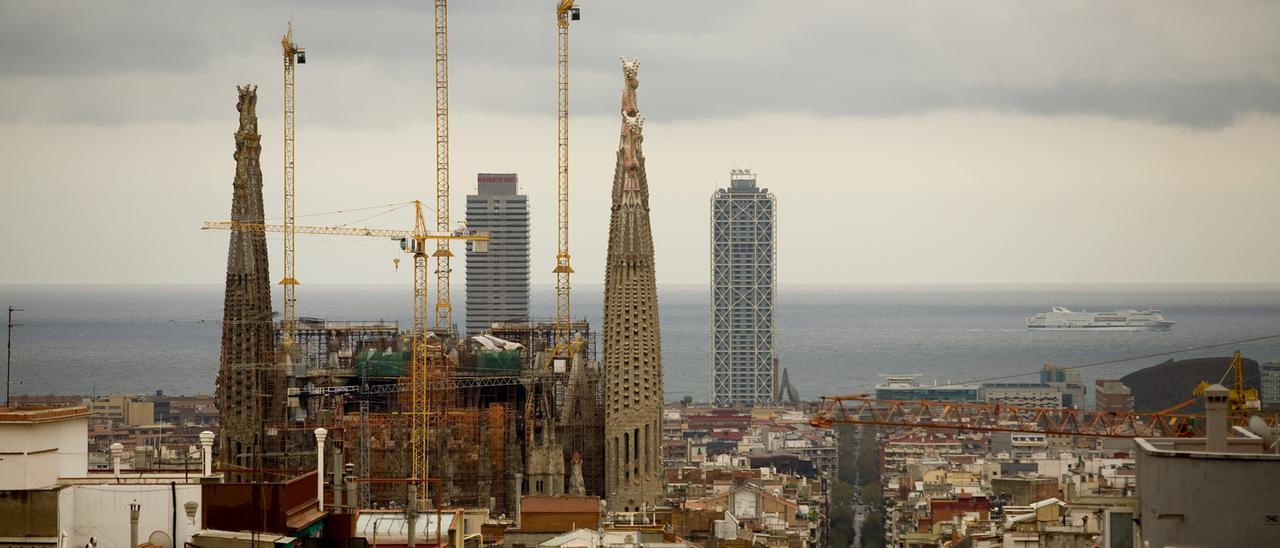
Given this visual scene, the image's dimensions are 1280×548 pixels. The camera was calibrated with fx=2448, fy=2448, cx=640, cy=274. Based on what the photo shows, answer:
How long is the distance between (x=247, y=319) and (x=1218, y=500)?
3119 inches

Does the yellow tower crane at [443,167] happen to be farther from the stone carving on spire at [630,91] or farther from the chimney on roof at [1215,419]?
the chimney on roof at [1215,419]

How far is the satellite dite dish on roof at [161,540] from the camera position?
3050cm

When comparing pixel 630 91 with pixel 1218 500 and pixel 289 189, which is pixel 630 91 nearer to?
pixel 289 189

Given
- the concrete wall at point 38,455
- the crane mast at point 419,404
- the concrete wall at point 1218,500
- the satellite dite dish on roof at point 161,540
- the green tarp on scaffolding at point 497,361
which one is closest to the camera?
the concrete wall at point 1218,500

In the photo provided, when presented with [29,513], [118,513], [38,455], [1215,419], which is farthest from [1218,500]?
[38,455]

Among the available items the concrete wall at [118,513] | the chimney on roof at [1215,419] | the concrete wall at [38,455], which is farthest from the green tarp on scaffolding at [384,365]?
the chimney on roof at [1215,419]

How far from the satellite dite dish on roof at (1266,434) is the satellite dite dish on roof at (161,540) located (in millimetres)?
13236

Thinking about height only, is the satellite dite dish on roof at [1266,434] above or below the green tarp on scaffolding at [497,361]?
above

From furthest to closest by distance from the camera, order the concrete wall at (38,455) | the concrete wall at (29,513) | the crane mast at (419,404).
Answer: the crane mast at (419,404)
the concrete wall at (38,455)
the concrete wall at (29,513)

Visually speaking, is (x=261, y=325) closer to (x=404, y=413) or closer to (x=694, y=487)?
(x=404, y=413)

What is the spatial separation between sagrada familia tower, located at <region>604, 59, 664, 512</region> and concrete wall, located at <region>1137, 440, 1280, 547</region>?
7252cm

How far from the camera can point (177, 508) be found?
31109 mm

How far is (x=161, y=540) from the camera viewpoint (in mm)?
30609

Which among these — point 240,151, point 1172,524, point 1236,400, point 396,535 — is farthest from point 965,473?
point 1172,524
